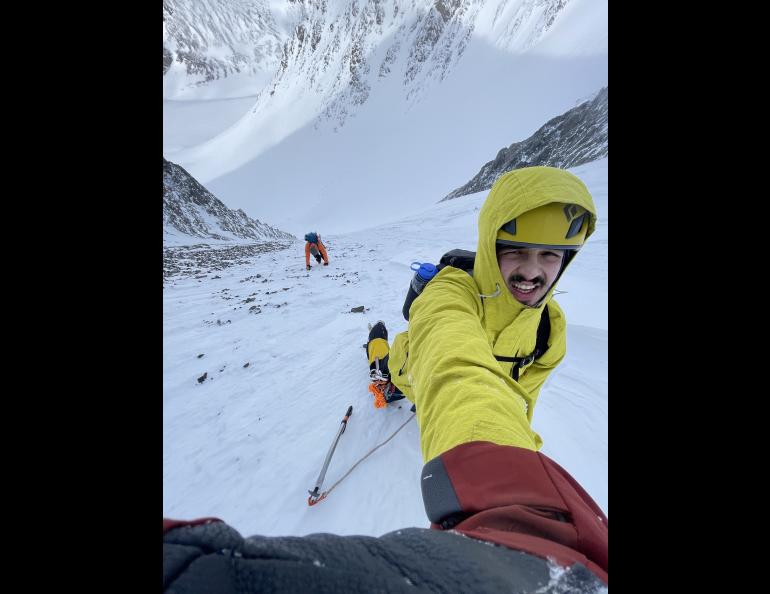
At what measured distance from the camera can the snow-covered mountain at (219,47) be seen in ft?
255

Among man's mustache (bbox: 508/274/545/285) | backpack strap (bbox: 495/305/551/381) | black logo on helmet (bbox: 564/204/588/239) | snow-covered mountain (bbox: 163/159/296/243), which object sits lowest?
backpack strap (bbox: 495/305/551/381)

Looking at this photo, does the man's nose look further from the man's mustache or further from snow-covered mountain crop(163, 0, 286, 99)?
snow-covered mountain crop(163, 0, 286, 99)

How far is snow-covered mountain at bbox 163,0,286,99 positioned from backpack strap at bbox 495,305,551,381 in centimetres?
10278

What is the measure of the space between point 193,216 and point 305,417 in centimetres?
2456

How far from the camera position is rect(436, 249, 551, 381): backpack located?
74.1 inches

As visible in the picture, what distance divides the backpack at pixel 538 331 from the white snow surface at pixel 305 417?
0.65 meters

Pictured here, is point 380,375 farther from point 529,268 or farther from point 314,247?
point 314,247

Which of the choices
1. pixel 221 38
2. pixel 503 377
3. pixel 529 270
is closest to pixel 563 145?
pixel 529 270

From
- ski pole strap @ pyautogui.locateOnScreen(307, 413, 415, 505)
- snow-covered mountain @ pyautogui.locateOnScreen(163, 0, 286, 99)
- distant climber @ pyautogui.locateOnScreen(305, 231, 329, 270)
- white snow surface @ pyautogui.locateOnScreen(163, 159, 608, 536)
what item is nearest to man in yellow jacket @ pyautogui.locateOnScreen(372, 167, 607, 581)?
ski pole strap @ pyautogui.locateOnScreen(307, 413, 415, 505)

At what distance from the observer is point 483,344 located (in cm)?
129

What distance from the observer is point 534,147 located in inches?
1026
